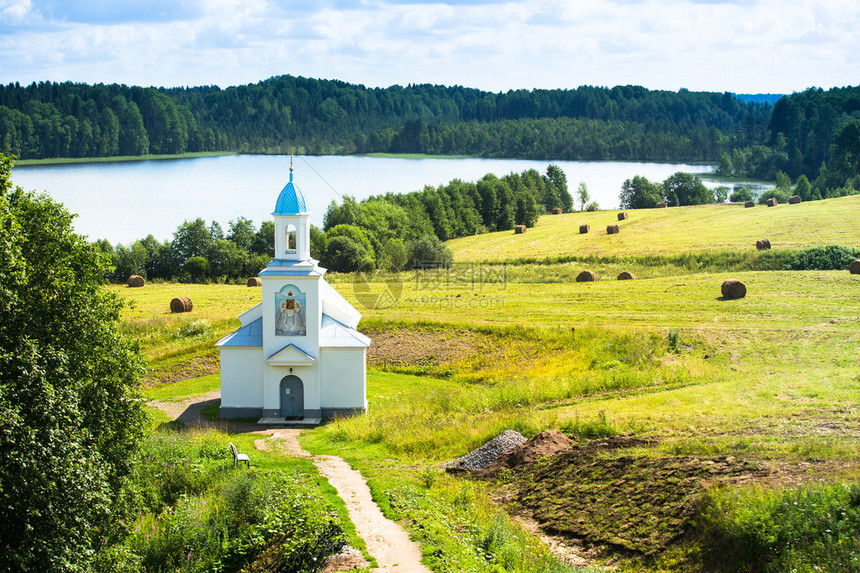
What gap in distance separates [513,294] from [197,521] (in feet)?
115

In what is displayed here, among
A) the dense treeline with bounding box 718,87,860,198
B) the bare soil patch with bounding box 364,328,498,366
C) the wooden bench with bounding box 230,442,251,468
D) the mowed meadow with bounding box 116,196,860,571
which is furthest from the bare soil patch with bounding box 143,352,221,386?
the dense treeline with bounding box 718,87,860,198

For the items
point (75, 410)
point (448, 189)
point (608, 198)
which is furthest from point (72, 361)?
point (608, 198)

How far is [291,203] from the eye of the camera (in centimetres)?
3028

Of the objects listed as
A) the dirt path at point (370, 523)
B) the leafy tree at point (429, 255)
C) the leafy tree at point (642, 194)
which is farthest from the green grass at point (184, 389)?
the leafy tree at point (642, 194)

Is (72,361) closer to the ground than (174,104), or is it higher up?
closer to the ground

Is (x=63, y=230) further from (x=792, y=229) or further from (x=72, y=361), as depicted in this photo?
(x=792, y=229)

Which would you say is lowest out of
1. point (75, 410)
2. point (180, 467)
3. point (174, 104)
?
point (180, 467)

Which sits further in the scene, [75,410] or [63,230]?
[63,230]

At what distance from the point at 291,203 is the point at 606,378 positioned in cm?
1368

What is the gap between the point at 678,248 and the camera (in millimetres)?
63250

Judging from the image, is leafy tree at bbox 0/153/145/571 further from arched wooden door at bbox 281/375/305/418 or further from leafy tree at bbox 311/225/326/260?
leafy tree at bbox 311/225/326/260

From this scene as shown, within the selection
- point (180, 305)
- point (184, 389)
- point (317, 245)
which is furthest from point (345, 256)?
point (184, 389)

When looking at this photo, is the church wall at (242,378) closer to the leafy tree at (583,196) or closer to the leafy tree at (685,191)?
the leafy tree at (583,196)

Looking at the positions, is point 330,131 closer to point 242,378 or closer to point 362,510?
point 242,378
